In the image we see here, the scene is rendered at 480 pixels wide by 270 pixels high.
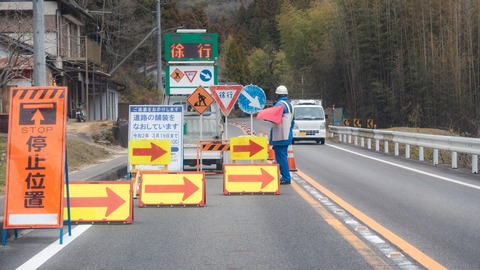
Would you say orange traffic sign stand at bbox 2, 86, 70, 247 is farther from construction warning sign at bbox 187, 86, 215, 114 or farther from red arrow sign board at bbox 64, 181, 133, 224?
construction warning sign at bbox 187, 86, 215, 114

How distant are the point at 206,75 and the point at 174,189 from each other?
955 centimetres

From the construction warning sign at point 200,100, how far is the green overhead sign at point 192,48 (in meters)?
3.43

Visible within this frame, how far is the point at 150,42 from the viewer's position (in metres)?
59.2

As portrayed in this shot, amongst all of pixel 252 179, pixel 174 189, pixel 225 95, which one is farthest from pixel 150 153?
pixel 225 95

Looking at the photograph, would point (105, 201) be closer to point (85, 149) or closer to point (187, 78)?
point (187, 78)

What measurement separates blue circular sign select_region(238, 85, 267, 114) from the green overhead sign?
156 inches

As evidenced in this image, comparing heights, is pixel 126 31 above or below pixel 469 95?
above

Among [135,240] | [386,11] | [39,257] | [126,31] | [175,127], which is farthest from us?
[126,31]

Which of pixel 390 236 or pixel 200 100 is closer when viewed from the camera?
pixel 390 236

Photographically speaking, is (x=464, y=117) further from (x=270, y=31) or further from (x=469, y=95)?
(x=270, y=31)

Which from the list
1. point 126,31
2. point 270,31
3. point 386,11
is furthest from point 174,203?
point 270,31

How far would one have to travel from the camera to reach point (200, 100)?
55.4 ft

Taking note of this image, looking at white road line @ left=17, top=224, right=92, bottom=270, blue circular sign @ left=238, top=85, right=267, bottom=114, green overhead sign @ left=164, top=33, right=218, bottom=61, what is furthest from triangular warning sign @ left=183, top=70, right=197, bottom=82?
white road line @ left=17, top=224, right=92, bottom=270

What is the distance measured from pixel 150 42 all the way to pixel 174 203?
49.8 metres
